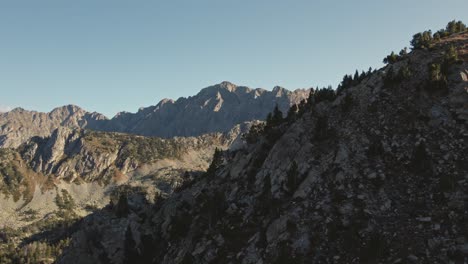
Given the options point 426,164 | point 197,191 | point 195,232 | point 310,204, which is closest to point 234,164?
point 197,191

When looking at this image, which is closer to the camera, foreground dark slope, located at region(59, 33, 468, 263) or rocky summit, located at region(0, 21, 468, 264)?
foreground dark slope, located at region(59, 33, 468, 263)

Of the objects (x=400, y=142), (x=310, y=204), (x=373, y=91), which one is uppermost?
(x=373, y=91)

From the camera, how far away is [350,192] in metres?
37.8

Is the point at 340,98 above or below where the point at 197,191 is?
above

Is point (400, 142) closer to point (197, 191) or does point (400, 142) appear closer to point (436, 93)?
point (436, 93)

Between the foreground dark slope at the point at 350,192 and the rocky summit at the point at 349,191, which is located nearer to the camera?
the foreground dark slope at the point at 350,192

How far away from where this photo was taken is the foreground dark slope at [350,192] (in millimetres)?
31703

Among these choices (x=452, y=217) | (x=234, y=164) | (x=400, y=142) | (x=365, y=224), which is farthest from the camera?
(x=234, y=164)

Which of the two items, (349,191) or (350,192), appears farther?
(349,191)

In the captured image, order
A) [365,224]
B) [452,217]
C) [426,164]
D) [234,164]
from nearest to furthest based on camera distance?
[452,217]
[365,224]
[426,164]
[234,164]

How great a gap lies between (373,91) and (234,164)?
25.9 metres

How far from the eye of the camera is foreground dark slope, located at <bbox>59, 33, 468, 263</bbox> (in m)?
31.7

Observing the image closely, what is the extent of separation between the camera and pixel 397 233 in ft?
103

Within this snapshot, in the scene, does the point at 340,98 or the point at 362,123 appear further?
the point at 340,98
